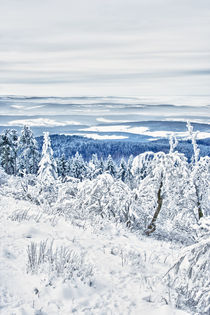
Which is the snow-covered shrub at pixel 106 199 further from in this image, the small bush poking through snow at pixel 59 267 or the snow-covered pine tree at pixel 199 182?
the small bush poking through snow at pixel 59 267

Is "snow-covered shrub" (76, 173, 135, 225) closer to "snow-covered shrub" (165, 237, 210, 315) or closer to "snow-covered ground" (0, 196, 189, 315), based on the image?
"snow-covered ground" (0, 196, 189, 315)

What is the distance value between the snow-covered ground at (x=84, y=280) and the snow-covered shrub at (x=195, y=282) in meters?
0.25

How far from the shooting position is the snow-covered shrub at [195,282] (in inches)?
170

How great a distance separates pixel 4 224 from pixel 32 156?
3583cm

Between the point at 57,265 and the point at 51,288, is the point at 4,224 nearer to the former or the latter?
the point at 57,265

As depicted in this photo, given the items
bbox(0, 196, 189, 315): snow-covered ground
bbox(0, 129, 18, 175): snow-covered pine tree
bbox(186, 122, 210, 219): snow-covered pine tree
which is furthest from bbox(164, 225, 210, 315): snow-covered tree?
bbox(0, 129, 18, 175): snow-covered pine tree

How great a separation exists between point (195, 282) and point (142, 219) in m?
9.35

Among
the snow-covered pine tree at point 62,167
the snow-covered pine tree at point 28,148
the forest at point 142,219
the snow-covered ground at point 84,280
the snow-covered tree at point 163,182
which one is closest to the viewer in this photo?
the snow-covered ground at point 84,280

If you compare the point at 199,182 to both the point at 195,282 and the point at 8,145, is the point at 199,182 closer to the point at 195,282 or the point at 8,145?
the point at 195,282

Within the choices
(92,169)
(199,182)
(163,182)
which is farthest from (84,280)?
(92,169)

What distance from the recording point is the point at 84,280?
4.80 metres

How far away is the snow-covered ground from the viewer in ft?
13.2

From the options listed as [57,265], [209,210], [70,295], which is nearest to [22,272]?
[57,265]

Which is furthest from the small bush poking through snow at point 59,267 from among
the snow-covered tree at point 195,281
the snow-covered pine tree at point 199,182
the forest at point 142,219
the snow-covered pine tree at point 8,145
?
the snow-covered pine tree at point 8,145
